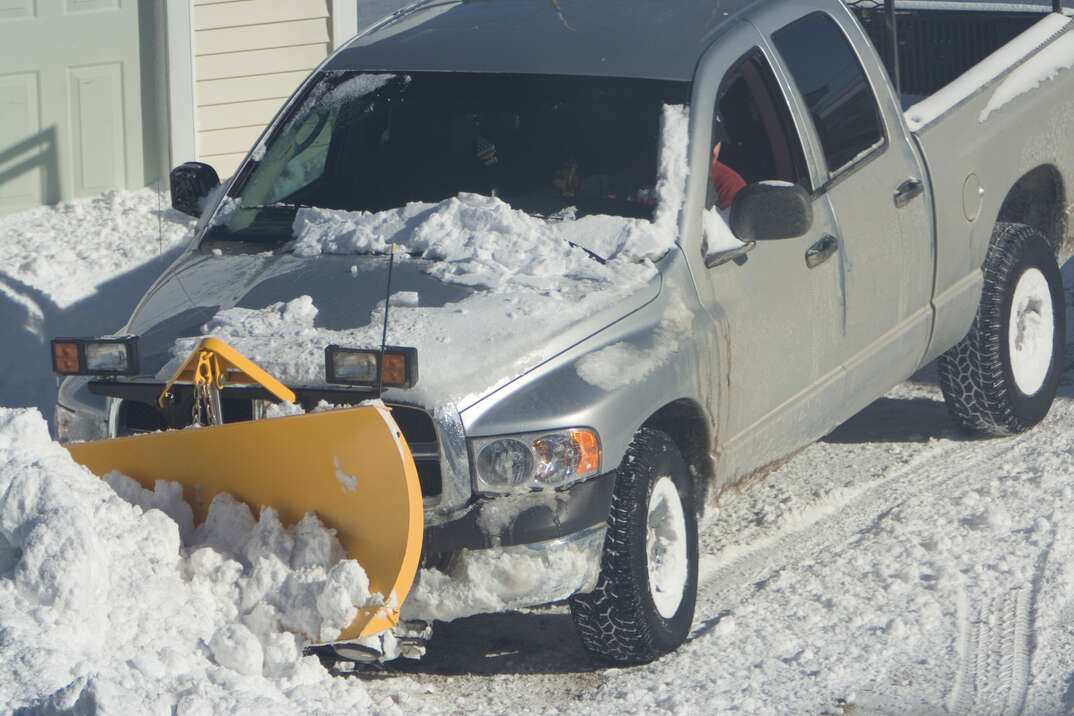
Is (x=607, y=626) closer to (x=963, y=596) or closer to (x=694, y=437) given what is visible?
(x=694, y=437)

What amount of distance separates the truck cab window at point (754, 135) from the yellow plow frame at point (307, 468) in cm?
185

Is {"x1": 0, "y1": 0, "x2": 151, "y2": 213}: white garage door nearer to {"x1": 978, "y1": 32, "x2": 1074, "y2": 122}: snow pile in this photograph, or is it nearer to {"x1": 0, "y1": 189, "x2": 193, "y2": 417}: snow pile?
{"x1": 0, "y1": 189, "x2": 193, "y2": 417}: snow pile

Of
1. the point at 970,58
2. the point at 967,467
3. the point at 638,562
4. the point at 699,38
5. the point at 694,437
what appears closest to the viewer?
the point at 638,562

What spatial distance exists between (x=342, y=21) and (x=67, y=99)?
5.64 feet

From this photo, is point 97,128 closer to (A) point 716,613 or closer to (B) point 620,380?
(A) point 716,613

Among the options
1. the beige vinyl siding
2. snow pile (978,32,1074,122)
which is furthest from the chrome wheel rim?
the beige vinyl siding

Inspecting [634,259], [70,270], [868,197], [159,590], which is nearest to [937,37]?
[868,197]

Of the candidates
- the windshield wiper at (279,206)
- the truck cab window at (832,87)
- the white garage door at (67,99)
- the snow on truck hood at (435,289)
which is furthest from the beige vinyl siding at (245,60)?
the truck cab window at (832,87)

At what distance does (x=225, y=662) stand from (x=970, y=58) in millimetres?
5326

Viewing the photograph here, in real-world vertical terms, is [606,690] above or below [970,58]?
below

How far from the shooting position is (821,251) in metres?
5.87

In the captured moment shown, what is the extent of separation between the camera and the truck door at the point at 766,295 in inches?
216

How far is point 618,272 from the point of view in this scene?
520 cm

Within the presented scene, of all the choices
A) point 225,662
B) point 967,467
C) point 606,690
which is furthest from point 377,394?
point 967,467
